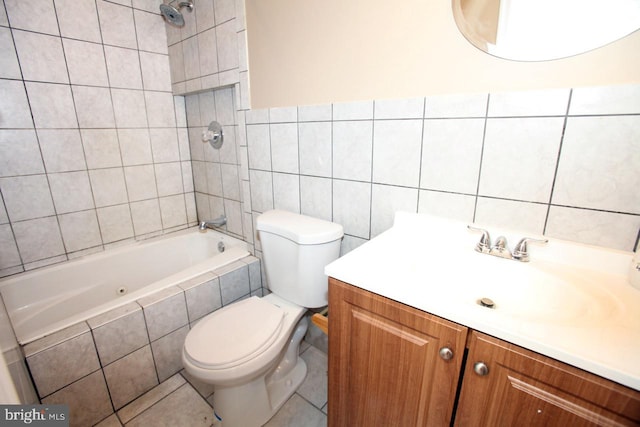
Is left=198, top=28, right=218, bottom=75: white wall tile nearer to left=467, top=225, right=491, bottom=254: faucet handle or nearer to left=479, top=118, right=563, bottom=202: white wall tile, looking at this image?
left=479, top=118, right=563, bottom=202: white wall tile

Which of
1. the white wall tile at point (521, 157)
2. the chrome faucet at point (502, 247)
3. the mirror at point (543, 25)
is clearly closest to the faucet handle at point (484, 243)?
the chrome faucet at point (502, 247)

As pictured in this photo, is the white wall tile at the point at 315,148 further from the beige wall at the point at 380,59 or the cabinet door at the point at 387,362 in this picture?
the cabinet door at the point at 387,362

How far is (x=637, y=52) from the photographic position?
672mm

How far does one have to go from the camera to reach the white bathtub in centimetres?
151

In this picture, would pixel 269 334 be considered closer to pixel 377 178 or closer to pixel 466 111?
pixel 377 178

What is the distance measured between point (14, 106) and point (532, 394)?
7.87ft

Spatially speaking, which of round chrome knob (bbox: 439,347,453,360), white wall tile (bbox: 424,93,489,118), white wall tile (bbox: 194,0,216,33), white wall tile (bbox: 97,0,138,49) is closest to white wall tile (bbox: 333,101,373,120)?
white wall tile (bbox: 424,93,489,118)

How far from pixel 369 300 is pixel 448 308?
19 centimetres

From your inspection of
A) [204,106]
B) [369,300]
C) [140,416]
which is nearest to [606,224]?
[369,300]

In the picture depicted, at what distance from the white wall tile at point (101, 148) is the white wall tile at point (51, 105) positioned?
0.31 ft

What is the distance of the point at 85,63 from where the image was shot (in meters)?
1.67

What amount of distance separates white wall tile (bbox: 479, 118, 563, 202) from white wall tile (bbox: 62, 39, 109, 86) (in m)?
2.13

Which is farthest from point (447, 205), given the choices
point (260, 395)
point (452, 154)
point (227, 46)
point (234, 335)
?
point (227, 46)

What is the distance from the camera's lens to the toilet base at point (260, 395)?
117cm
